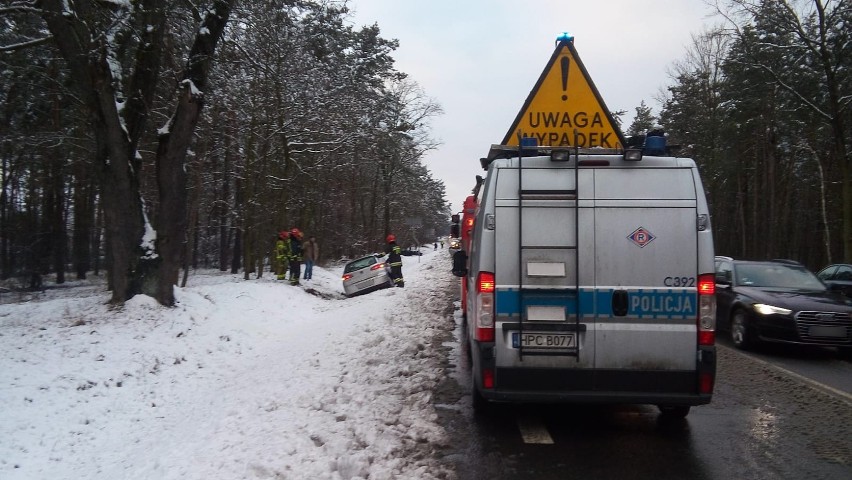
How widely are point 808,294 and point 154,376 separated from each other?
1076 cm

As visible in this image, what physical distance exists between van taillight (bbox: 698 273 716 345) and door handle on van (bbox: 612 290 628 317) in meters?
0.63

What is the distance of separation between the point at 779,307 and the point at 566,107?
5.02 metres

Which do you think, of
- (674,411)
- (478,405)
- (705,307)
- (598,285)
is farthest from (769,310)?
(598,285)

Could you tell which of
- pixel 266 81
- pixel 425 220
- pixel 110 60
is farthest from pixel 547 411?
pixel 425 220

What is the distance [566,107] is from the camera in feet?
30.4

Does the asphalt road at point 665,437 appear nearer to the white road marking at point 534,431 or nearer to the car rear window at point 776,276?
the white road marking at point 534,431

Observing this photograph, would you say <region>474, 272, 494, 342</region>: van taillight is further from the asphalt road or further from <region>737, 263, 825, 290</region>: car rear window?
<region>737, 263, 825, 290</region>: car rear window

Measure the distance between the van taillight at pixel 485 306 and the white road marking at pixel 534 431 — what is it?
3.71 ft

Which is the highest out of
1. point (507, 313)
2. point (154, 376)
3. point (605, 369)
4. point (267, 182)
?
point (267, 182)

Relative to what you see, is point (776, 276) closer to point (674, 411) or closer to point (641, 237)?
point (674, 411)

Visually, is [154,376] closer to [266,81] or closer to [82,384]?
[82,384]

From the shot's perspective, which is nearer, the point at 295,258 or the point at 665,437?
the point at 665,437

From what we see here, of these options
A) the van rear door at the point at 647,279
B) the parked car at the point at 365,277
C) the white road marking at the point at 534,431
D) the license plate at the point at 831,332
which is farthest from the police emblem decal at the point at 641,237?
the parked car at the point at 365,277

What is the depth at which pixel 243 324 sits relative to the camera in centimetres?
1363
